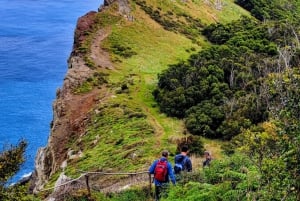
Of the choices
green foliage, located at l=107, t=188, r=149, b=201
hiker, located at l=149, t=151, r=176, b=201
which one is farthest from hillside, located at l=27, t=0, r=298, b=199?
hiker, located at l=149, t=151, r=176, b=201

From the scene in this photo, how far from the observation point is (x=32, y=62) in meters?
94.3

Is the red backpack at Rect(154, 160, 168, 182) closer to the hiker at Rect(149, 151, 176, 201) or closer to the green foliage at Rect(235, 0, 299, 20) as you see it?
the hiker at Rect(149, 151, 176, 201)

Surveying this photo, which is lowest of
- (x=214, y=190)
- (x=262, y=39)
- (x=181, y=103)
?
(x=214, y=190)

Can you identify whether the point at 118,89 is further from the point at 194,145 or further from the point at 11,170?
the point at 11,170

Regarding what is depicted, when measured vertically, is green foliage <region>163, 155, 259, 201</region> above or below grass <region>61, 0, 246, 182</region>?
below

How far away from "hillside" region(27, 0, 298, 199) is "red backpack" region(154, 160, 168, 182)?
171 inches

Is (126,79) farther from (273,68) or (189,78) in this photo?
(273,68)

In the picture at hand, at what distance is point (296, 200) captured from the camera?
12.3 metres

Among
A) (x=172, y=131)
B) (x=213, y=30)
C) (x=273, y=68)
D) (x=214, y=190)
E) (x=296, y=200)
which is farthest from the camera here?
(x=213, y=30)

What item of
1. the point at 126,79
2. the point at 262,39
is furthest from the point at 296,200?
the point at 262,39

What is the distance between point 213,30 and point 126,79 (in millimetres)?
22220

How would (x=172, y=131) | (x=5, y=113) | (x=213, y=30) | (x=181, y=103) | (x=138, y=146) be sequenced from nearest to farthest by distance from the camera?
(x=138, y=146) → (x=172, y=131) → (x=181, y=103) → (x=213, y=30) → (x=5, y=113)

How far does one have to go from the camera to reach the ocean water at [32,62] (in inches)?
2766

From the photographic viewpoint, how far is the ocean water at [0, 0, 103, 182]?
230ft
